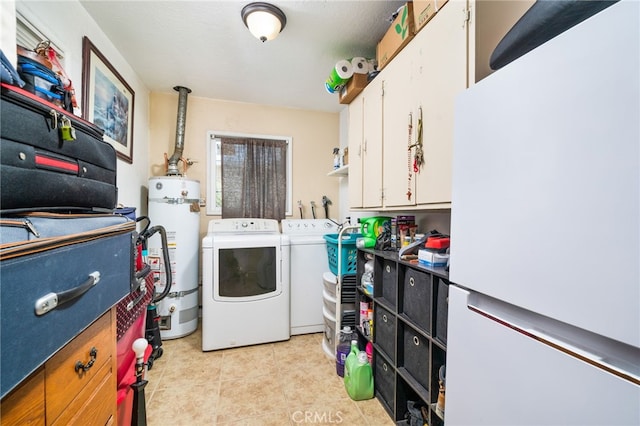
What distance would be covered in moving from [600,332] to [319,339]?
229 cm

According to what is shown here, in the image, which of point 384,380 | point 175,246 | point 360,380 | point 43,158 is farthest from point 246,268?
point 43,158

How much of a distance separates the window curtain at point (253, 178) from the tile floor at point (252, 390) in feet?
4.72

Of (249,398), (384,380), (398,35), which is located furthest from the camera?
(249,398)

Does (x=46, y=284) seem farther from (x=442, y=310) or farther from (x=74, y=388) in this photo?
(x=442, y=310)

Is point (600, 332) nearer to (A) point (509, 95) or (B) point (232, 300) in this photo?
(A) point (509, 95)

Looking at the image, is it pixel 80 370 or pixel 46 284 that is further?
pixel 80 370

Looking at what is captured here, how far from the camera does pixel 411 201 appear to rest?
1379mm

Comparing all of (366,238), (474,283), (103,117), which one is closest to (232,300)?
(366,238)

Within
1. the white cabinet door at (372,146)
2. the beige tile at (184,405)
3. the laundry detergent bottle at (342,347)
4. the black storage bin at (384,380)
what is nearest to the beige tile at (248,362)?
the beige tile at (184,405)

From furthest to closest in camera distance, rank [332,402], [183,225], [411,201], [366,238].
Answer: [183,225], [366,238], [332,402], [411,201]

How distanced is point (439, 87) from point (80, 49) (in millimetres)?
2210

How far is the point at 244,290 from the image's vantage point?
2.30m

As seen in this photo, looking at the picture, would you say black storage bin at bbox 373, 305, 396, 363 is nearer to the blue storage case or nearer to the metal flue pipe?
the blue storage case

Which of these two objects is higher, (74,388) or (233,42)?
(233,42)
